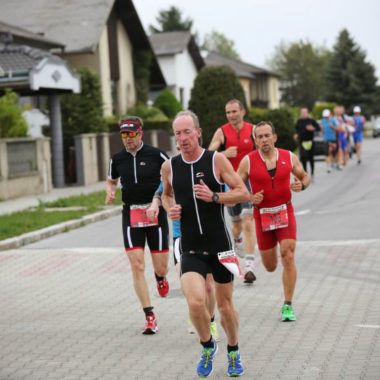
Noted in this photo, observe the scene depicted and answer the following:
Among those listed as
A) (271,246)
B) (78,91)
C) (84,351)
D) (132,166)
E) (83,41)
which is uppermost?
(83,41)

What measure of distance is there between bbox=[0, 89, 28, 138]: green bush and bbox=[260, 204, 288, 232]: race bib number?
17.7m

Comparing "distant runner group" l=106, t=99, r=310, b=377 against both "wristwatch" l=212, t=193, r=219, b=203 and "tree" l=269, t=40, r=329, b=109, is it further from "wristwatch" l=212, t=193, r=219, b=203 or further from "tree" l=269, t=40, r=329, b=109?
"tree" l=269, t=40, r=329, b=109

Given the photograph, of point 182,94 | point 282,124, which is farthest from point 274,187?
point 182,94

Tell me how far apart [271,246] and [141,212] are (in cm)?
131

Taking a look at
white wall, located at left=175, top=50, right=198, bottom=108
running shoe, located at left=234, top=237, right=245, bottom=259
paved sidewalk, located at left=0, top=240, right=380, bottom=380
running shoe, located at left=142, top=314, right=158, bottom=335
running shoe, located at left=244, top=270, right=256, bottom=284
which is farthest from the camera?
white wall, located at left=175, top=50, right=198, bottom=108

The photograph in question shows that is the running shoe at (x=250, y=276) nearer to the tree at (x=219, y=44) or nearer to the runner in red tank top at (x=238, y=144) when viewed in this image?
the runner in red tank top at (x=238, y=144)

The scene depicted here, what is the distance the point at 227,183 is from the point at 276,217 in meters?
2.11

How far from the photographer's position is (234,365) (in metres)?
6.38

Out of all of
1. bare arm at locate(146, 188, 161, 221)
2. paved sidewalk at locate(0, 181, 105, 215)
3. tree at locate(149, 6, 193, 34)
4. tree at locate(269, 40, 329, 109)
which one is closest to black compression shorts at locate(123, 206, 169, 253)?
bare arm at locate(146, 188, 161, 221)

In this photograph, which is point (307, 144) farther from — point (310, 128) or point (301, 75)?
point (301, 75)

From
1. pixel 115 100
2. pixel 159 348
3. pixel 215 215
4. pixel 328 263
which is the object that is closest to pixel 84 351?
pixel 159 348

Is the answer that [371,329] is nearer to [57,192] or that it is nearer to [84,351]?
[84,351]

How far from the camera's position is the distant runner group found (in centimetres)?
640

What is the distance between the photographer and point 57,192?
2634 centimetres
